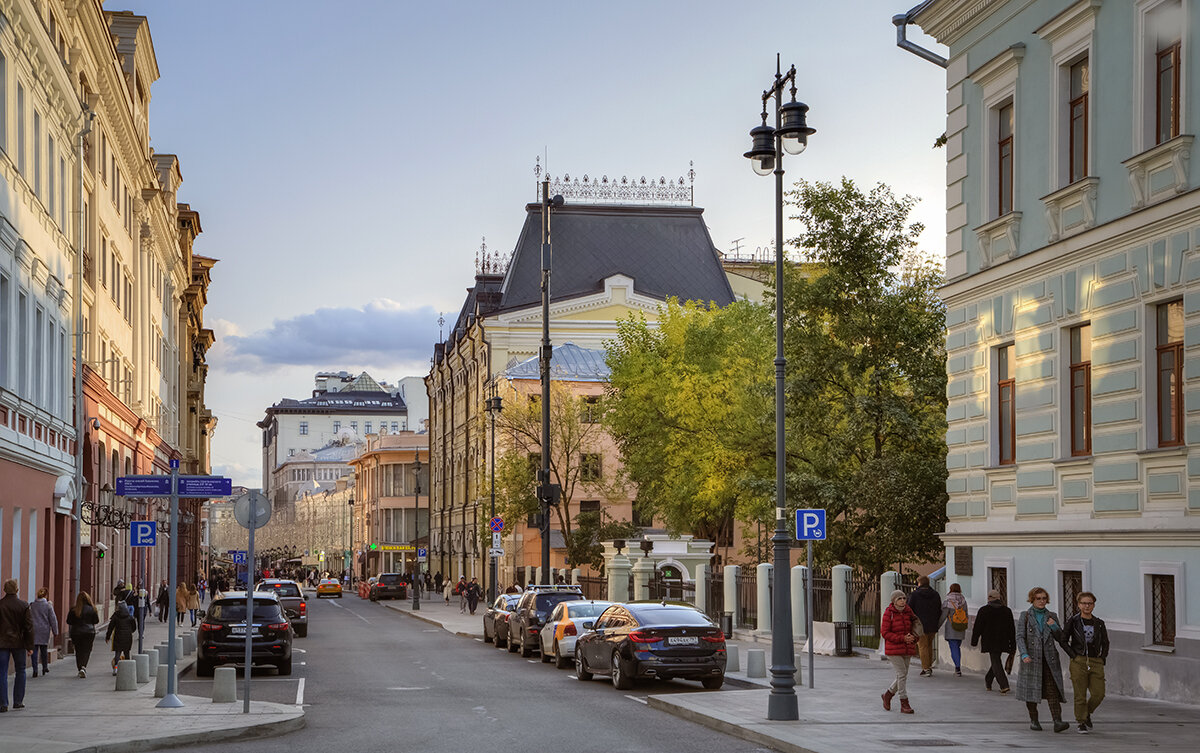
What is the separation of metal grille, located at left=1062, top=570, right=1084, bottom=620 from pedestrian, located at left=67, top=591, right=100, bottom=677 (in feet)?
55.2

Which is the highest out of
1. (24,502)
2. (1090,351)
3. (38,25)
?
(38,25)

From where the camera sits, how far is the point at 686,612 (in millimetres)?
25422

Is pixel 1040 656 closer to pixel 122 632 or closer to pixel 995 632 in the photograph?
pixel 995 632

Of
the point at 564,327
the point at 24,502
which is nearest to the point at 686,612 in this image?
the point at 24,502

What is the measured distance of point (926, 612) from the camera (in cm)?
2573

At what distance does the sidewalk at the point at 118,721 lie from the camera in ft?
55.0

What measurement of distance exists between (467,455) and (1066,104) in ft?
229

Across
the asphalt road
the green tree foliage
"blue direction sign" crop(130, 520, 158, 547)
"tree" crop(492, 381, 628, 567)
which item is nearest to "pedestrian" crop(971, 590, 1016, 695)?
the asphalt road

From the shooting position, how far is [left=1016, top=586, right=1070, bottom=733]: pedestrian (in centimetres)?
1711

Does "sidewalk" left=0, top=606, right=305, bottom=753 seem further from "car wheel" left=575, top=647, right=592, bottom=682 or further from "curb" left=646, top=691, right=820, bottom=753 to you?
"car wheel" left=575, top=647, right=592, bottom=682

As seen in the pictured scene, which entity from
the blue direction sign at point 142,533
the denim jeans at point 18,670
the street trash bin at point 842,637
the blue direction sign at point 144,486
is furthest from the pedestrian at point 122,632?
the street trash bin at point 842,637

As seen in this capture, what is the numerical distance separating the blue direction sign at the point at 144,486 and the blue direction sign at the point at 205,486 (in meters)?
0.61

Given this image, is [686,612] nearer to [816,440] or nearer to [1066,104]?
[1066,104]

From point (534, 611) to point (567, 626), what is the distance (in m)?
4.15
